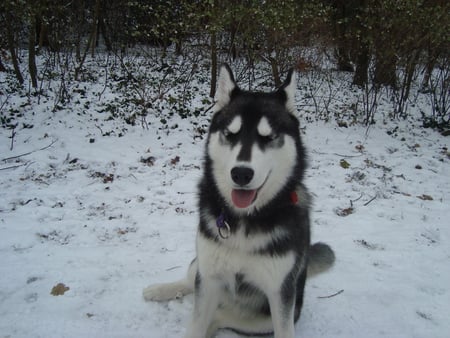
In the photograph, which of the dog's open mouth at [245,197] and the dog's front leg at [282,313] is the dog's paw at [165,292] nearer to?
the dog's front leg at [282,313]

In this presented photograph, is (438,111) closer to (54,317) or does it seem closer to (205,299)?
(205,299)

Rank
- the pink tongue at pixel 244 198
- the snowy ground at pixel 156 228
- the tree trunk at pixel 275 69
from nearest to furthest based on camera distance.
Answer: the pink tongue at pixel 244 198 → the snowy ground at pixel 156 228 → the tree trunk at pixel 275 69

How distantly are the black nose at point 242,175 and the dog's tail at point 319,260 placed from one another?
1.30 m

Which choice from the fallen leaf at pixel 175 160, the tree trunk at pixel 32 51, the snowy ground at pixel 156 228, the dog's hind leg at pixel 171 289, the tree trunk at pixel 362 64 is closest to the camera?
the snowy ground at pixel 156 228

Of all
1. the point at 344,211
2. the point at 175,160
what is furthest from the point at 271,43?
the point at 344,211

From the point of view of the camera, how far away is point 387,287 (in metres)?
2.97

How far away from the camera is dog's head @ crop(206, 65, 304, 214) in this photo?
1938mm

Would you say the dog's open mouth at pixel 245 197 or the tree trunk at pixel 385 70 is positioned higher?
the tree trunk at pixel 385 70

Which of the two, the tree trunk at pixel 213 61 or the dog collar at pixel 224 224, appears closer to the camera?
the dog collar at pixel 224 224

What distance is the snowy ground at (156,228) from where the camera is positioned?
2.58m

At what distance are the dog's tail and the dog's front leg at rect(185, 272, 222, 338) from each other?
975mm

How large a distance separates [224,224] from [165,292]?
3.42 feet

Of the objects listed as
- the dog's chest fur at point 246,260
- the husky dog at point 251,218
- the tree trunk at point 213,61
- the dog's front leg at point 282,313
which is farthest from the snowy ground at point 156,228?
the tree trunk at point 213,61

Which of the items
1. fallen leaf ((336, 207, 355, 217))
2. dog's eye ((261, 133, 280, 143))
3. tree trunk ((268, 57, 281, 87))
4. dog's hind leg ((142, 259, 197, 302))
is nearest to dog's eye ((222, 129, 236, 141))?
dog's eye ((261, 133, 280, 143))
